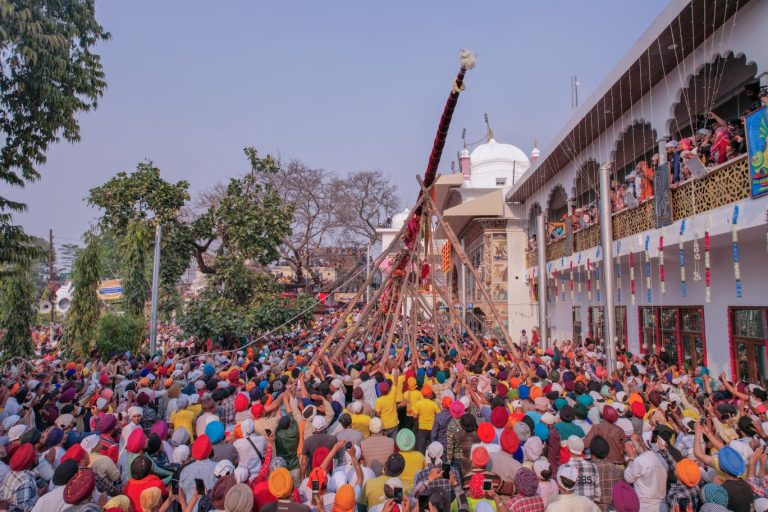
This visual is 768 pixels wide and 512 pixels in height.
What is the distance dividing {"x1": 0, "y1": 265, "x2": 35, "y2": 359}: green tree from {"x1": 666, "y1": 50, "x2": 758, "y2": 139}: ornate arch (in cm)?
2148

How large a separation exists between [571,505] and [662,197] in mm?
→ 9198

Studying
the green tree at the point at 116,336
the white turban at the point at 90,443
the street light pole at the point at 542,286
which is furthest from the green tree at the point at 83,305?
the street light pole at the point at 542,286

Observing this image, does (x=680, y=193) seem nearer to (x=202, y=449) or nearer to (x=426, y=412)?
(x=426, y=412)

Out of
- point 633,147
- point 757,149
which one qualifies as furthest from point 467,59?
point 633,147

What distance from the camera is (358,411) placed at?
6.80 metres

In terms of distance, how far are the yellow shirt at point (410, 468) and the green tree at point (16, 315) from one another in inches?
719

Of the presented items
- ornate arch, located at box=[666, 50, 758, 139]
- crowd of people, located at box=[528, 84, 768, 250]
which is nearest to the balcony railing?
crowd of people, located at box=[528, 84, 768, 250]

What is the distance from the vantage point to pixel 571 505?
161 inches

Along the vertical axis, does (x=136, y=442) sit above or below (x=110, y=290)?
below

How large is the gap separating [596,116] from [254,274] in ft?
41.7

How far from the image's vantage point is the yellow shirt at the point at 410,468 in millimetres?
5188

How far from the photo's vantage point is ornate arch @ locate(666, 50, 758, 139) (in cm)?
1136

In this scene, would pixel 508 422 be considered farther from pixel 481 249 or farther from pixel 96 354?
pixel 481 249

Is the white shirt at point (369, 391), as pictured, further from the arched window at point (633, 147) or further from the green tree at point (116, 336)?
the green tree at point (116, 336)
